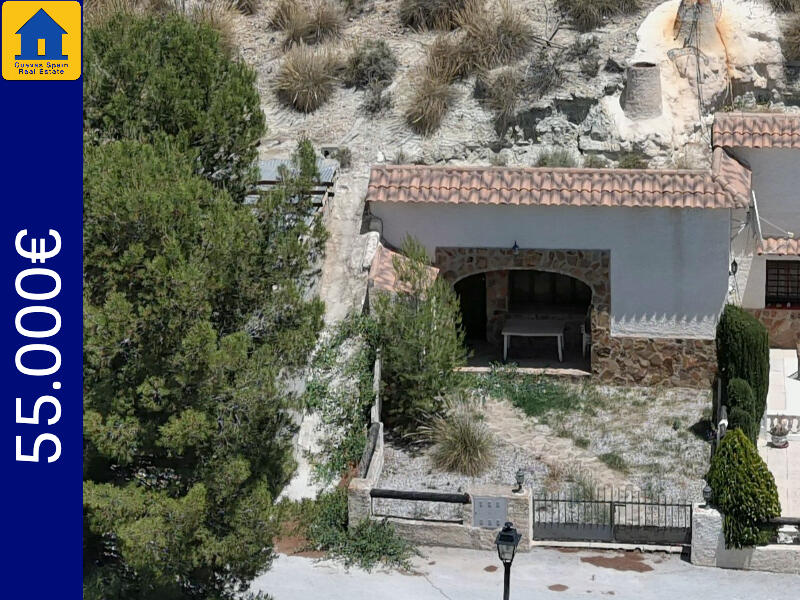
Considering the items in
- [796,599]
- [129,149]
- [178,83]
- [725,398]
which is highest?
[178,83]

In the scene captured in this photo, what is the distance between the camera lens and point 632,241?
25734mm

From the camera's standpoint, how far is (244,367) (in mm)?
16734

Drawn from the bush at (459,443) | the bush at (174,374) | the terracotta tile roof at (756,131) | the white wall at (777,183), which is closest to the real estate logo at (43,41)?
the bush at (174,374)

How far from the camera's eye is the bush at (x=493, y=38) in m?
30.2

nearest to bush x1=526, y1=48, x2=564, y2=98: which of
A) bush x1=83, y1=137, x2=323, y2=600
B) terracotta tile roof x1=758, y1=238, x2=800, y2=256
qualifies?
terracotta tile roof x1=758, y1=238, x2=800, y2=256

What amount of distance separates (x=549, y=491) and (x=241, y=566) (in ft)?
21.9

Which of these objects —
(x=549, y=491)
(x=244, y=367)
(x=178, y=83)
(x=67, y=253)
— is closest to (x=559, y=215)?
(x=549, y=491)

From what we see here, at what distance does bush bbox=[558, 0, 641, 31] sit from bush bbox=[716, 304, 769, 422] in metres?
9.56

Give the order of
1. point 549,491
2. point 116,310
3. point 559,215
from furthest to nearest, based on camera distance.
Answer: point 559,215 → point 549,491 → point 116,310

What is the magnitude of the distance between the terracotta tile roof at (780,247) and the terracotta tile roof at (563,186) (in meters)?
1.80

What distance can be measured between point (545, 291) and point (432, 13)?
7.46 meters

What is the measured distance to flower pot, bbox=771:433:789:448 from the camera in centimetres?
2370

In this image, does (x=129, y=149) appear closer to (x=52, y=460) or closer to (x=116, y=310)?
(x=116, y=310)

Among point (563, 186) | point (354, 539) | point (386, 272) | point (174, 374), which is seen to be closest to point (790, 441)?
point (563, 186)
